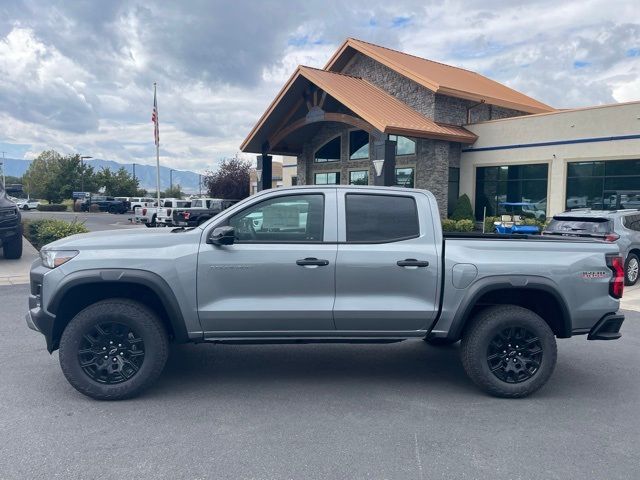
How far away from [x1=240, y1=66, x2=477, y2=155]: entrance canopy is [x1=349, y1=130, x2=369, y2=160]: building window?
6.03ft

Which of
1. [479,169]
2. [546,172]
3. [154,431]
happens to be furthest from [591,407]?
[479,169]

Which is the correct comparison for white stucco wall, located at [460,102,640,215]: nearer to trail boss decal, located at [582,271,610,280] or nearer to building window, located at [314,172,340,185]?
building window, located at [314,172,340,185]

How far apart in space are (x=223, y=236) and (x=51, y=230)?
416 inches

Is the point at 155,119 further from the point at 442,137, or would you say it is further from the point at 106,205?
the point at 106,205

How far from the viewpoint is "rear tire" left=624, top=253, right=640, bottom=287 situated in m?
10.7

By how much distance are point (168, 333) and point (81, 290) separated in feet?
2.68

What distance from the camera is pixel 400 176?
74.8 ft

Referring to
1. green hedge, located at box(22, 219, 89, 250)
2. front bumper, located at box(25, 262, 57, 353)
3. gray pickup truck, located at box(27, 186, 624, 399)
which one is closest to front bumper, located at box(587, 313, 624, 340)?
gray pickup truck, located at box(27, 186, 624, 399)

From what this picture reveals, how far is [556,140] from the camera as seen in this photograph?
19375 mm

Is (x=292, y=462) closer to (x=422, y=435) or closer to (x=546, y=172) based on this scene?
(x=422, y=435)

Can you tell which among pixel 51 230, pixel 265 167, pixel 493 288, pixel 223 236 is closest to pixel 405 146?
pixel 265 167

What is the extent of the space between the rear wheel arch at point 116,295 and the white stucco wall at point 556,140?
57.3 ft

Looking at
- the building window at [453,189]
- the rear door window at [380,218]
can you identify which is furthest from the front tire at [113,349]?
the building window at [453,189]

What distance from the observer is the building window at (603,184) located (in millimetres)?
17516
